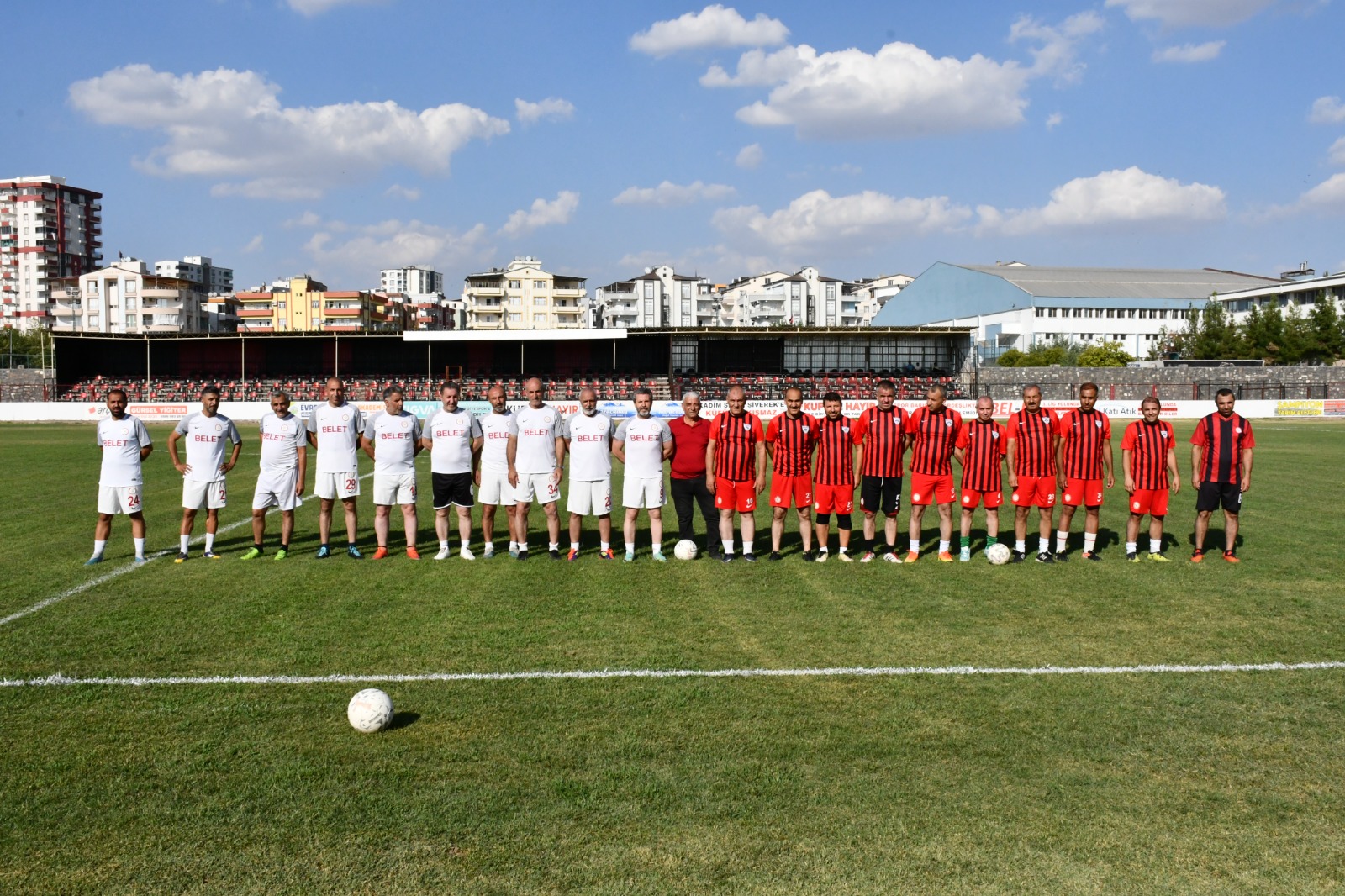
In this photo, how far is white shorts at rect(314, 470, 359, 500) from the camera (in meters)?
10.8

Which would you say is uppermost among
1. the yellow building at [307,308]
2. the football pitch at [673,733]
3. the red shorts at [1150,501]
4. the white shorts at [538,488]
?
the yellow building at [307,308]

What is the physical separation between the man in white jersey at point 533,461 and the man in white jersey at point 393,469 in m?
1.16

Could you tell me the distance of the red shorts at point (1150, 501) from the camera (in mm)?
10422

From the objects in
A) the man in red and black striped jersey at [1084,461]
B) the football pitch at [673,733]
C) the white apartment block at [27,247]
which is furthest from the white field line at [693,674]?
the white apartment block at [27,247]

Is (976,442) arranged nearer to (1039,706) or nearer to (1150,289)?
(1039,706)

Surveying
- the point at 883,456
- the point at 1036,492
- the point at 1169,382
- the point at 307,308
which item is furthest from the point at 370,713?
the point at 307,308

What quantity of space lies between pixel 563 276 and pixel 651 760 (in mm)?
99541

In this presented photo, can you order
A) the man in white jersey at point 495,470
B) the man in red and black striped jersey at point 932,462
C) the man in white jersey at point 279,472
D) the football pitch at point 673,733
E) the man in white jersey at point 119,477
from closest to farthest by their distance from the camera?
the football pitch at point 673,733, the man in white jersey at point 119,477, the man in red and black striped jersey at point 932,462, the man in white jersey at point 495,470, the man in white jersey at point 279,472

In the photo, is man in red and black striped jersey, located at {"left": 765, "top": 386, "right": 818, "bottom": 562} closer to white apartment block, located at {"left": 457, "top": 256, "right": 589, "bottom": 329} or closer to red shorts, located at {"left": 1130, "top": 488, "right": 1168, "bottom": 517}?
red shorts, located at {"left": 1130, "top": 488, "right": 1168, "bottom": 517}

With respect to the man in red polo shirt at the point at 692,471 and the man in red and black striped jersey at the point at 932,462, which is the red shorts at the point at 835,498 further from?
the man in red polo shirt at the point at 692,471

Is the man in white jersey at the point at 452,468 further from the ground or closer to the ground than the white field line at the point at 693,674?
further from the ground

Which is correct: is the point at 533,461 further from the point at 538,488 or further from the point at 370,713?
the point at 370,713

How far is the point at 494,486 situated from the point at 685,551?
2.27 metres

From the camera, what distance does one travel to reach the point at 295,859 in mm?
3955
